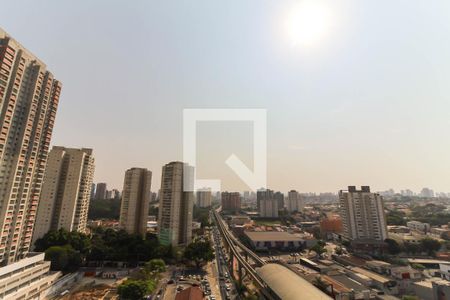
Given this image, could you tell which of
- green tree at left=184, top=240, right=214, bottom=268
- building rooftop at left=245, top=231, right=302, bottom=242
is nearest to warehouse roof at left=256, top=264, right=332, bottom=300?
green tree at left=184, top=240, right=214, bottom=268

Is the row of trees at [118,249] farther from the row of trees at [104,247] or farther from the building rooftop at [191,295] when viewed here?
the building rooftop at [191,295]

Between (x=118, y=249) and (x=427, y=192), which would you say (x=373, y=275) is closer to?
(x=118, y=249)

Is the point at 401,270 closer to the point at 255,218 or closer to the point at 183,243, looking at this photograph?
the point at 183,243

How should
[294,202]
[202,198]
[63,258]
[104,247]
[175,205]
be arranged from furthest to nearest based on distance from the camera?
[202,198], [294,202], [175,205], [104,247], [63,258]

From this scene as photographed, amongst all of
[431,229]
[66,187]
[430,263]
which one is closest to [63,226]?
[66,187]

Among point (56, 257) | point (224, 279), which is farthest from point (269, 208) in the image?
point (56, 257)

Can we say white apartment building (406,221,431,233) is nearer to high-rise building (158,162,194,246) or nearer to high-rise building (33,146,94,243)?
high-rise building (158,162,194,246)

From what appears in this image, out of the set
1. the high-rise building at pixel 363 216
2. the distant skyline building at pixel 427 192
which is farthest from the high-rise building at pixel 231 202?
the distant skyline building at pixel 427 192
